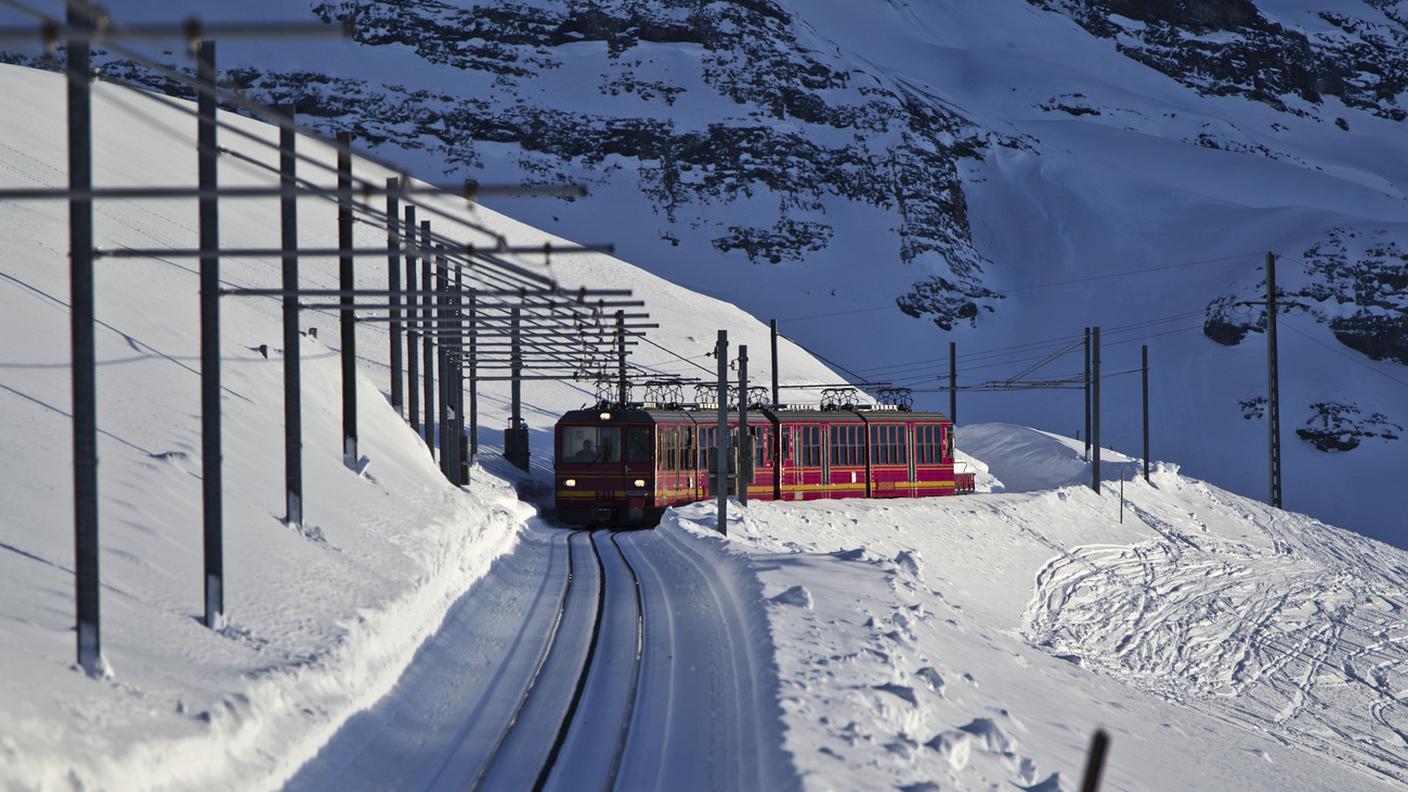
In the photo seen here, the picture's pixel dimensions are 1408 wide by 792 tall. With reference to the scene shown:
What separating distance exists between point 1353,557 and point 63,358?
38.8 meters

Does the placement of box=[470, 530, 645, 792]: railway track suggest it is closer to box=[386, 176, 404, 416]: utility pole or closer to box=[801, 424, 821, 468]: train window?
box=[386, 176, 404, 416]: utility pole

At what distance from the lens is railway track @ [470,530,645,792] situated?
11305 millimetres

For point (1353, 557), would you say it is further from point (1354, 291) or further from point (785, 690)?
point (1354, 291)

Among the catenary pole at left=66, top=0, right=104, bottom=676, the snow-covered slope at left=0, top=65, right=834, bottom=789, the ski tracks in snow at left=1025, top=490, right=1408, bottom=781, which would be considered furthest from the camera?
the ski tracks in snow at left=1025, top=490, right=1408, bottom=781

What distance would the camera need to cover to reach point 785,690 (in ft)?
42.2

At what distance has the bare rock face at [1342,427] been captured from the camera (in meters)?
94.6

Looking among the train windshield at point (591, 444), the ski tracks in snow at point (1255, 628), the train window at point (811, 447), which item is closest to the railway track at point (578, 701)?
the ski tracks in snow at point (1255, 628)

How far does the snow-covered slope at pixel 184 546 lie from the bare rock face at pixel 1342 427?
75560 mm

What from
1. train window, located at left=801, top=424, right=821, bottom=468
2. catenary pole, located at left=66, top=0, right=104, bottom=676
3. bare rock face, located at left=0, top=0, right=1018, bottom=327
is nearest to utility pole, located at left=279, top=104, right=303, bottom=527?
catenary pole, located at left=66, top=0, right=104, bottom=676

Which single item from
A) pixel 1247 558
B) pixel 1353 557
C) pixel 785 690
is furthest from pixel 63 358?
pixel 1353 557

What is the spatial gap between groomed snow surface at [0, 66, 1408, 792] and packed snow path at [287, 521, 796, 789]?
63 millimetres

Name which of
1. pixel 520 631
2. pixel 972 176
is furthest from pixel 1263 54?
pixel 520 631

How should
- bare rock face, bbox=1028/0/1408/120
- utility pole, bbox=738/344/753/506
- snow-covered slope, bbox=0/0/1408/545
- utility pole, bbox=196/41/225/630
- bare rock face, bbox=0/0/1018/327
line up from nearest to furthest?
utility pole, bbox=196/41/225/630, utility pole, bbox=738/344/753/506, snow-covered slope, bbox=0/0/1408/545, bare rock face, bbox=0/0/1018/327, bare rock face, bbox=1028/0/1408/120

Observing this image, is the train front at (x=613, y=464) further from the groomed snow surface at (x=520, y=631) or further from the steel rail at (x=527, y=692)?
the steel rail at (x=527, y=692)
